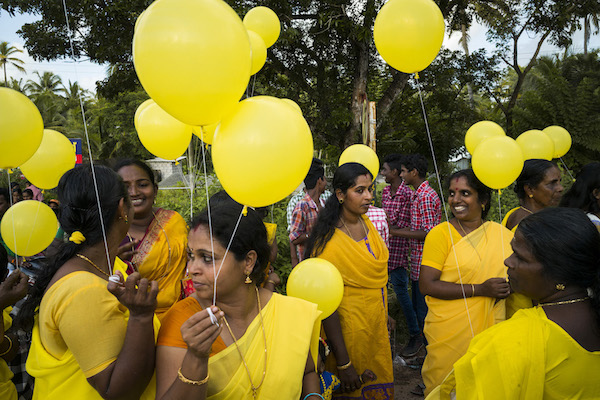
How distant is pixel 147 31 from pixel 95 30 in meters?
9.29

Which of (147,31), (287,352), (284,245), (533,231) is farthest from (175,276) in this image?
(284,245)

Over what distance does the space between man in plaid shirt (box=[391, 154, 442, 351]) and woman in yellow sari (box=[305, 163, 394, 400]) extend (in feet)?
4.37

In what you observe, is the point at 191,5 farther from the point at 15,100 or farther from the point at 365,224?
the point at 365,224

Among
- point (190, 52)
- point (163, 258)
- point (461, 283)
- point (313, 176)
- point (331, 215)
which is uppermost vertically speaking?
point (190, 52)

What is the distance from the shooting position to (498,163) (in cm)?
271

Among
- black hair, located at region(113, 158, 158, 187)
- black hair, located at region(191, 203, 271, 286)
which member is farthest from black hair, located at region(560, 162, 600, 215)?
black hair, located at region(113, 158, 158, 187)

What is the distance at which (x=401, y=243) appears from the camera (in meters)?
4.61

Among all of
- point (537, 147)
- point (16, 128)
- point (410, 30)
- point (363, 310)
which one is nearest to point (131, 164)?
point (16, 128)

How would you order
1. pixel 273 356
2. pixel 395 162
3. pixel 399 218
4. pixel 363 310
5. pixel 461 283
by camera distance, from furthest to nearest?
pixel 395 162 < pixel 399 218 < pixel 363 310 < pixel 461 283 < pixel 273 356

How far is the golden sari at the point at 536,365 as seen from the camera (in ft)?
4.79

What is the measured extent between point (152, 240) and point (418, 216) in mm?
2669

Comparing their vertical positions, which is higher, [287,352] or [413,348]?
[287,352]

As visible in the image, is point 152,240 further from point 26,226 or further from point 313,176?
point 313,176

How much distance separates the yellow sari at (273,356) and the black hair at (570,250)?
0.97 metres
